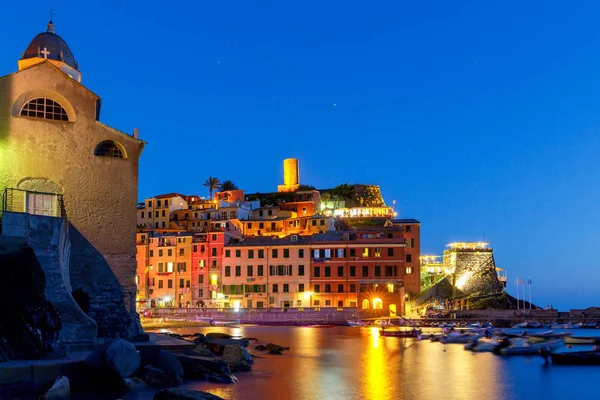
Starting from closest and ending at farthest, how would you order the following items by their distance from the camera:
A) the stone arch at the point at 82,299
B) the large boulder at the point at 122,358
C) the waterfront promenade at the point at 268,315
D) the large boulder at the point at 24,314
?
1. the large boulder at the point at 24,314
2. the large boulder at the point at 122,358
3. the stone arch at the point at 82,299
4. the waterfront promenade at the point at 268,315

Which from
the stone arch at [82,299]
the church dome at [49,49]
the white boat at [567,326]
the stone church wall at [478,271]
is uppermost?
the church dome at [49,49]

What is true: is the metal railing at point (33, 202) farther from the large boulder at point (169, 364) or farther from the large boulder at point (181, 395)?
the large boulder at point (181, 395)

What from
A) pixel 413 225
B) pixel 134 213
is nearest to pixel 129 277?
pixel 134 213

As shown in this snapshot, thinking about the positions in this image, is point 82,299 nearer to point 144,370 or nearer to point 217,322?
point 144,370

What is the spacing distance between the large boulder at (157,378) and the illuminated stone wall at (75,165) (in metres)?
6.94

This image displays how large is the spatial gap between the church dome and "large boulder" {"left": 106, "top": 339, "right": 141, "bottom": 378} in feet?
70.7

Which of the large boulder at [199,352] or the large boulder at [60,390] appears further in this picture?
the large boulder at [199,352]

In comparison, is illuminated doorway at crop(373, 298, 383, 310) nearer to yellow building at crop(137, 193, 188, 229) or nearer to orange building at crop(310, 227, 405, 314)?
orange building at crop(310, 227, 405, 314)

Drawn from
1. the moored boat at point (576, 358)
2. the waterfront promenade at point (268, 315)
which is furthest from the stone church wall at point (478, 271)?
the moored boat at point (576, 358)

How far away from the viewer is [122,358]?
20703 mm

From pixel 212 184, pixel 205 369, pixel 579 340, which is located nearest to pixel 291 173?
pixel 212 184

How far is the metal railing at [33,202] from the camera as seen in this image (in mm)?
26094

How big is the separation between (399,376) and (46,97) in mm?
18827

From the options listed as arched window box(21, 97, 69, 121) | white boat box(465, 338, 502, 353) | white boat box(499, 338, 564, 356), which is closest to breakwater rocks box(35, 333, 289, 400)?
arched window box(21, 97, 69, 121)
